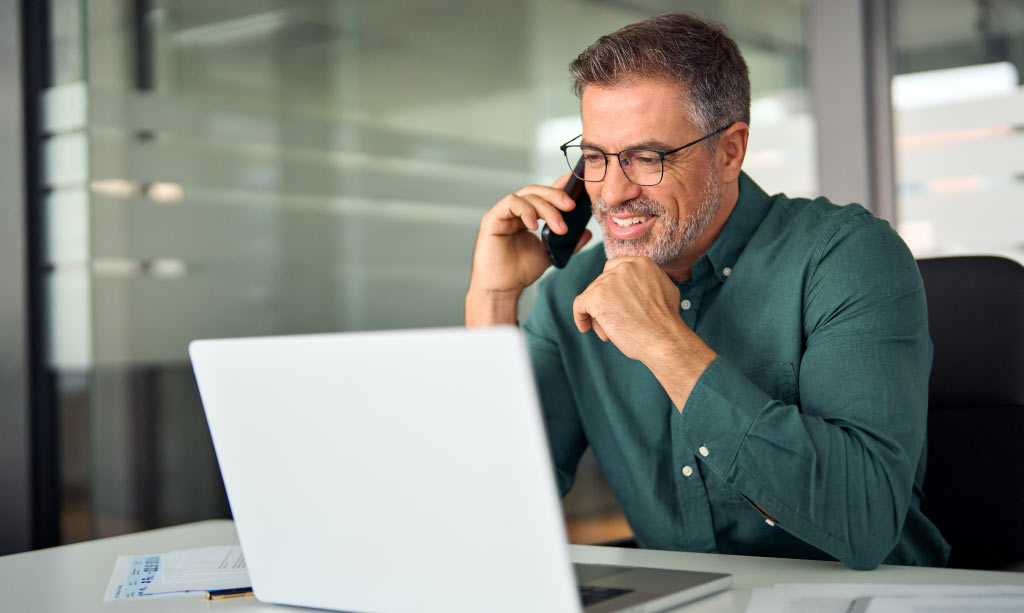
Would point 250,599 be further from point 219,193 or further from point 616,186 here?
point 219,193

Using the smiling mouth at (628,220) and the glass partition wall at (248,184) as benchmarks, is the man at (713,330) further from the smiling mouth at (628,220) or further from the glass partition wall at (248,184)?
the glass partition wall at (248,184)

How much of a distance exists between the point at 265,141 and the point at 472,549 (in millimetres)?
2605

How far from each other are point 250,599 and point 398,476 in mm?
325

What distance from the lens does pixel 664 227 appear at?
5.07 feet

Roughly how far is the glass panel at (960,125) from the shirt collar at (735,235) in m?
0.94

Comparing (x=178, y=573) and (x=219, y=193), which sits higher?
(x=219, y=193)

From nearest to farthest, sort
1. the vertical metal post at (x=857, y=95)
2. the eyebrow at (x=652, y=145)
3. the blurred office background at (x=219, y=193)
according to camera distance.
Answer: the eyebrow at (x=652, y=145) → the vertical metal post at (x=857, y=95) → the blurred office background at (x=219, y=193)

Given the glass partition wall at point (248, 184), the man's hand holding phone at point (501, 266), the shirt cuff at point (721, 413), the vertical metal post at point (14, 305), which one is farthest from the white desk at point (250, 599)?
the vertical metal post at point (14, 305)

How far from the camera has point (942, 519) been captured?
147 centimetres

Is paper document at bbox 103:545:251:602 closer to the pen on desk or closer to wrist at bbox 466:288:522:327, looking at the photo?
the pen on desk

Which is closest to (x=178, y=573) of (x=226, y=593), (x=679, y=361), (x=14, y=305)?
(x=226, y=593)

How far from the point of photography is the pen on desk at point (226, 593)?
1018 mm

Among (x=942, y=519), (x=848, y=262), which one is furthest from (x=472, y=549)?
(x=942, y=519)

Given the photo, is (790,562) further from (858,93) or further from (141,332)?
(141,332)
